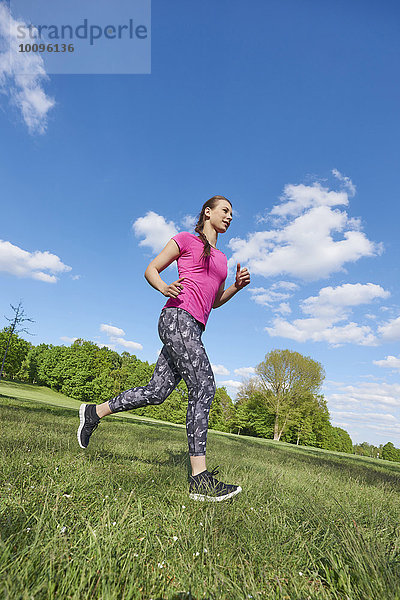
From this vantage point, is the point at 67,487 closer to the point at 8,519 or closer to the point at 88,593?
the point at 8,519

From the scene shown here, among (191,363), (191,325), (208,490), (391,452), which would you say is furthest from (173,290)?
(391,452)

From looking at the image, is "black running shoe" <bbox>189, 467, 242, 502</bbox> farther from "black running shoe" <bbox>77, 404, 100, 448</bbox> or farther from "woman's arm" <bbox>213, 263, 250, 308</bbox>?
"woman's arm" <bbox>213, 263, 250, 308</bbox>

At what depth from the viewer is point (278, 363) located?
1400 inches

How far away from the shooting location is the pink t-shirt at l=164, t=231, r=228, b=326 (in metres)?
2.96

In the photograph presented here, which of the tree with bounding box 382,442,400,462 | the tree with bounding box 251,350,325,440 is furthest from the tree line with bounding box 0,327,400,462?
the tree with bounding box 382,442,400,462

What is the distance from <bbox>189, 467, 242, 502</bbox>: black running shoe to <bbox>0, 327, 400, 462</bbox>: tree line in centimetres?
3394

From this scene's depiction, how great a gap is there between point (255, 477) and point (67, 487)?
1.88 m

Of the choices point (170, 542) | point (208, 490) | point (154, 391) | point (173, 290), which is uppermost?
point (173, 290)

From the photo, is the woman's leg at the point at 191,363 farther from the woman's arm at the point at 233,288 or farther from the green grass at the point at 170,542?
the woman's arm at the point at 233,288

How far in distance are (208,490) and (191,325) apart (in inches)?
48.5

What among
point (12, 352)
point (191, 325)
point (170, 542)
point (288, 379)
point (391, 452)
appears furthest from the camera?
point (391, 452)

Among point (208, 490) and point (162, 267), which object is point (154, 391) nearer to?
point (208, 490)

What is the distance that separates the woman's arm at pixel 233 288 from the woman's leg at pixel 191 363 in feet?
2.10

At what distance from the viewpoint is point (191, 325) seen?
2.89 metres
